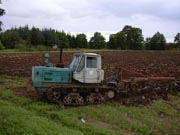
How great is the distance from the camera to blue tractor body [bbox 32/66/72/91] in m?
15.6

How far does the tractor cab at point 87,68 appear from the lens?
15.8 metres

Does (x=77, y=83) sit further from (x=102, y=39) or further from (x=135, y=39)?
(x=135, y=39)

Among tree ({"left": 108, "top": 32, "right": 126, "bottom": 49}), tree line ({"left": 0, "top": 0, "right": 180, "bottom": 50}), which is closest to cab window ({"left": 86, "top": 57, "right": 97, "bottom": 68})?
tree line ({"left": 0, "top": 0, "right": 180, "bottom": 50})

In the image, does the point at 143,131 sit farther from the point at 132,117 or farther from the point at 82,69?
the point at 82,69

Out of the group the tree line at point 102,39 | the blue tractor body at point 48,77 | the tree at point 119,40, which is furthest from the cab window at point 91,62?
the tree at point 119,40

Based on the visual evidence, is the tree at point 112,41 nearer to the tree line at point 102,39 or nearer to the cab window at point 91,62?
the tree line at point 102,39

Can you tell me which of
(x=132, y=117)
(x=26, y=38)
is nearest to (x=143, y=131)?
(x=132, y=117)

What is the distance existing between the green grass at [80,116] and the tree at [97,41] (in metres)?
80.4

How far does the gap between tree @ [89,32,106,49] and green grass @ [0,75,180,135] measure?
264 feet

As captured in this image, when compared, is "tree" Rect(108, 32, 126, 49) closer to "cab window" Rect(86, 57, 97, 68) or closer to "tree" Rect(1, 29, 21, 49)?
"tree" Rect(1, 29, 21, 49)

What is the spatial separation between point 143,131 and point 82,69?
4706 mm

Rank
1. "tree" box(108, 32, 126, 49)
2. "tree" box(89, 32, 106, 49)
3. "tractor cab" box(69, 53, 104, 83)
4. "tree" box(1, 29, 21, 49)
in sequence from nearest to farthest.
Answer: "tractor cab" box(69, 53, 104, 83), "tree" box(1, 29, 21, 49), "tree" box(108, 32, 126, 49), "tree" box(89, 32, 106, 49)

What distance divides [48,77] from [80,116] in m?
3.30

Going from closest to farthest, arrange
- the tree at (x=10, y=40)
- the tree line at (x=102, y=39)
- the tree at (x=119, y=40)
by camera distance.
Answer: the tree at (x=10, y=40) < the tree line at (x=102, y=39) < the tree at (x=119, y=40)
